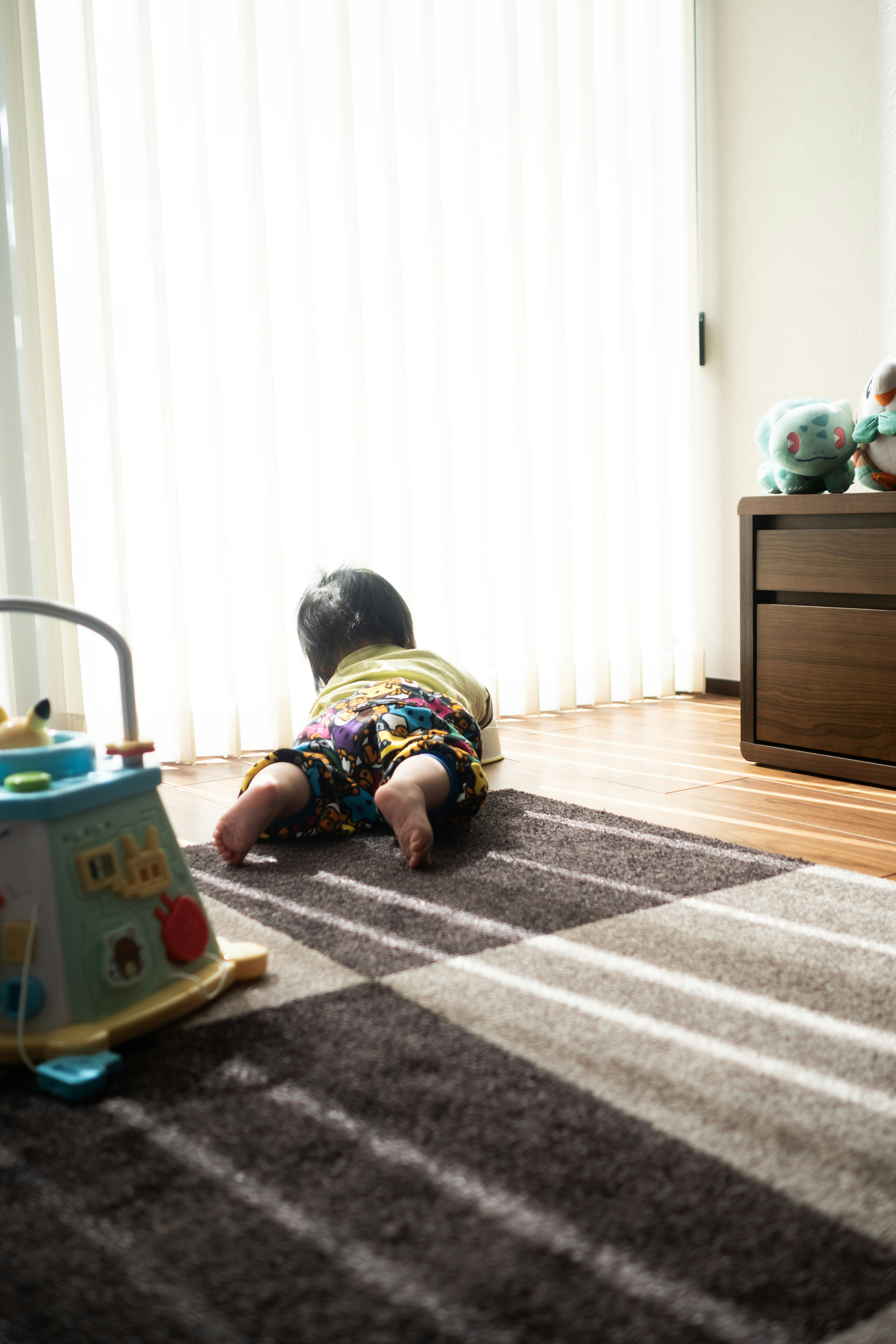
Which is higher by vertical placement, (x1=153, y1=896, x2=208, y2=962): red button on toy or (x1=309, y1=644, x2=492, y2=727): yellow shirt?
(x1=309, y1=644, x2=492, y2=727): yellow shirt

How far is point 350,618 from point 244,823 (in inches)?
20.4

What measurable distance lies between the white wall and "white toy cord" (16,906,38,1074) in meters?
2.07

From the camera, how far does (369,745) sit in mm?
1425

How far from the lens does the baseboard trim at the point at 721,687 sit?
106 inches

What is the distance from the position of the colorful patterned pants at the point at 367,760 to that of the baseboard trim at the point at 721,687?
138 cm

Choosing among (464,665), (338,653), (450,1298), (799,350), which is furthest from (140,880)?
(799,350)

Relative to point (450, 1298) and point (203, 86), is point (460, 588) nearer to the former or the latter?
point (203, 86)

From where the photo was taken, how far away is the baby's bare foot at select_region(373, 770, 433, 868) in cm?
122

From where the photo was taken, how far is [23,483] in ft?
6.27

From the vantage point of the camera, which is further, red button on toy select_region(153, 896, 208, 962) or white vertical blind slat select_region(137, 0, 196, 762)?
white vertical blind slat select_region(137, 0, 196, 762)

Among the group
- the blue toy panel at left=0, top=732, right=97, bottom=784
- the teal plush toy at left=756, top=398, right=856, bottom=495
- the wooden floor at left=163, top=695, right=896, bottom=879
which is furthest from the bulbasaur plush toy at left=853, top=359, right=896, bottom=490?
the blue toy panel at left=0, top=732, right=97, bottom=784

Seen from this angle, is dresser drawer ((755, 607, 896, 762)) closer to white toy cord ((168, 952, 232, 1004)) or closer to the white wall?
the white wall

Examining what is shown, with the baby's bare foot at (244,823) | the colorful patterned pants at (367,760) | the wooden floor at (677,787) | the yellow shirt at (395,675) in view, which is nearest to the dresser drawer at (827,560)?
the wooden floor at (677,787)

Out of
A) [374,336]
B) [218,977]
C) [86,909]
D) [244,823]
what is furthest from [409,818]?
[374,336]
